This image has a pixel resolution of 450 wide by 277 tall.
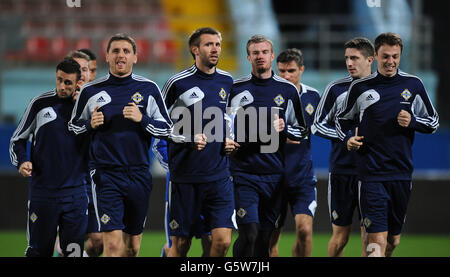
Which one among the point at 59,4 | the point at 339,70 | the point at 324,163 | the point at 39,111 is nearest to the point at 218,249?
the point at 39,111

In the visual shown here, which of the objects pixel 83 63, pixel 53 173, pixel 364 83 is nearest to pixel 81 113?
pixel 53 173

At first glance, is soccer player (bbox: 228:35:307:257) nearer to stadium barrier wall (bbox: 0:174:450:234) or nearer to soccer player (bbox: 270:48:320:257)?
soccer player (bbox: 270:48:320:257)

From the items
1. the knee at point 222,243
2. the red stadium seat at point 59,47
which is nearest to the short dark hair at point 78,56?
the knee at point 222,243

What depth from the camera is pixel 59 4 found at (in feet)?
49.7

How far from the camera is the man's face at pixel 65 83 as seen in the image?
6.48 metres

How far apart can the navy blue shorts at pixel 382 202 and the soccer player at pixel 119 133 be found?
1.86 metres

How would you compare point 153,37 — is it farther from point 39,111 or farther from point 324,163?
point 39,111

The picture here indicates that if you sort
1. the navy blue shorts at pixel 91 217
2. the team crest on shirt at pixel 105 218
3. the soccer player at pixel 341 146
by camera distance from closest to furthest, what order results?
the team crest on shirt at pixel 105 218, the soccer player at pixel 341 146, the navy blue shorts at pixel 91 217

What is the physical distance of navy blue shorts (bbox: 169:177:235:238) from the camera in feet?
21.1

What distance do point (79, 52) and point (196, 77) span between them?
132cm

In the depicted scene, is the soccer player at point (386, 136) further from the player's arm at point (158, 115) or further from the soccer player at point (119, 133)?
the soccer player at point (119, 133)

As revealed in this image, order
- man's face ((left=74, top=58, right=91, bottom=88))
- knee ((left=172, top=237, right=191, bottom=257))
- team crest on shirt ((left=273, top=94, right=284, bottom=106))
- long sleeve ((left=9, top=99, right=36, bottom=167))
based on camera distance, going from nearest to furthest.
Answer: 1. long sleeve ((left=9, top=99, right=36, bottom=167))
2. knee ((left=172, top=237, right=191, bottom=257))
3. team crest on shirt ((left=273, top=94, right=284, bottom=106))
4. man's face ((left=74, top=58, right=91, bottom=88))

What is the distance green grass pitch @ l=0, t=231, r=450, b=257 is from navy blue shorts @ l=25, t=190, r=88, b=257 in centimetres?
269

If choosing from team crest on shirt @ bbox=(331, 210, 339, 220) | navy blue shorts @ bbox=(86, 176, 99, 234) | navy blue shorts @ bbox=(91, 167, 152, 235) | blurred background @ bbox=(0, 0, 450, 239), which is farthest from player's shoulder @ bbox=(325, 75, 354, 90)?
navy blue shorts @ bbox=(86, 176, 99, 234)
